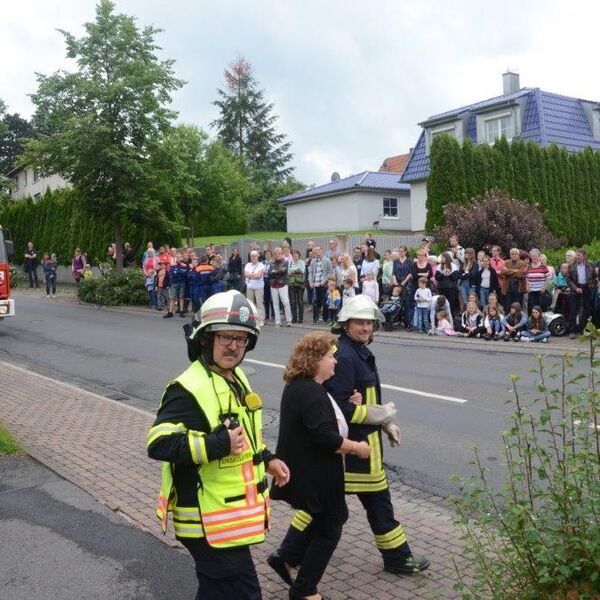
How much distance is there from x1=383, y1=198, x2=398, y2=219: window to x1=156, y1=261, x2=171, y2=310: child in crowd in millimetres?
21085

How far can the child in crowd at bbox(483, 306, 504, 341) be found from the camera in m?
15.6

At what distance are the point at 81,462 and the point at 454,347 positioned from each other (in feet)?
30.3

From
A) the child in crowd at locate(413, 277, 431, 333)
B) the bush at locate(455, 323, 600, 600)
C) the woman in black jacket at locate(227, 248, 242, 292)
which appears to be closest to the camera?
the bush at locate(455, 323, 600, 600)

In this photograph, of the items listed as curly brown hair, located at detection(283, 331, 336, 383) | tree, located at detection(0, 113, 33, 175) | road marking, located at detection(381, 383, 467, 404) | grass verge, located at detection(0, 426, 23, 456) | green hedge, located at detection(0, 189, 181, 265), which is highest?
tree, located at detection(0, 113, 33, 175)

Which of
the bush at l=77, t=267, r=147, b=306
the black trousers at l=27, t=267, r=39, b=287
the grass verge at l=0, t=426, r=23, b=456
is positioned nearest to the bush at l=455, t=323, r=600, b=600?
the grass verge at l=0, t=426, r=23, b=456

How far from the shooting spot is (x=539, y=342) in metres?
15.0

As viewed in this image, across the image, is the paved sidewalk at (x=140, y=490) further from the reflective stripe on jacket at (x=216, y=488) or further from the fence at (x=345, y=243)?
the fence at (x=345, y=243)

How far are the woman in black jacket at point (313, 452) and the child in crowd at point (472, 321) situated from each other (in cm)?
1214

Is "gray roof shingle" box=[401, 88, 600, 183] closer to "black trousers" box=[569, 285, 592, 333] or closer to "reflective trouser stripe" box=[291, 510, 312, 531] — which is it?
"black trousers" box=[569, 285, 592, 333]

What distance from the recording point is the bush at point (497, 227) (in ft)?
67.2

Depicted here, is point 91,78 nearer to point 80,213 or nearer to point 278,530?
point 80,213

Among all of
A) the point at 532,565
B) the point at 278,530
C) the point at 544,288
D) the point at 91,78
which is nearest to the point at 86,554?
the point at 278,530

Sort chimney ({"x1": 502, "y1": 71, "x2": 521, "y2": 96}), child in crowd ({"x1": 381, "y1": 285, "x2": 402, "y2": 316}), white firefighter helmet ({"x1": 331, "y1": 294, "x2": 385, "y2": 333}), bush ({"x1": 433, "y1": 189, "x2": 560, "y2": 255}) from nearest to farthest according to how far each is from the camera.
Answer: white firefighter helmet ({"x1": 331, "y1": 294, "x2": 385, "y2": 333}), child in crowd ({"x1": 381, "y1": 285, "x2": 402, "y2": 316}), bush ({"x1": 433, "y1": 189, "x2": 560, "y2": 255}), chimney ({"x1": 502, "y1": 71, "x2": 521, "y2": 96})

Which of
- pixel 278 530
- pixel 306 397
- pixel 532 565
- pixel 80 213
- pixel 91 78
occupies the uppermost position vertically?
pixel 91 78
